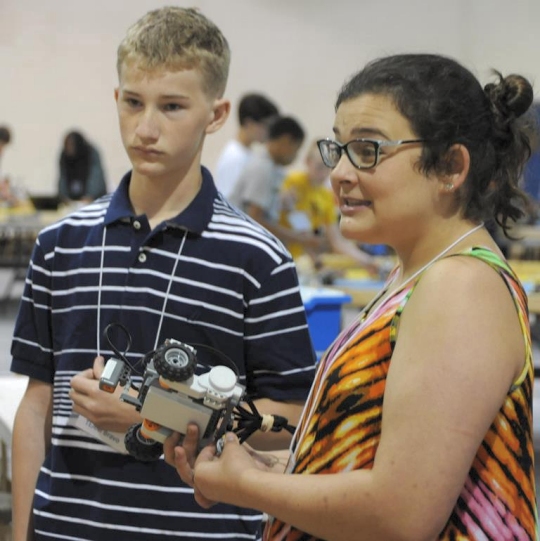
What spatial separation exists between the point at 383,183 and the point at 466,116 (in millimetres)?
134

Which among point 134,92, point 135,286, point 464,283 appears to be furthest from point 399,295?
point 134,92

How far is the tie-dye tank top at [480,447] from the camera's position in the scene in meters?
1.16

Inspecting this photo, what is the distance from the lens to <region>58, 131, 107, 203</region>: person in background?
33.2 feet

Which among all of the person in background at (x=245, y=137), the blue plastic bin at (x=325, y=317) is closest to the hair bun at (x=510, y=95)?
the blue plastic bin at (x=325, y=317)

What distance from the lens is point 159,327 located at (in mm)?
1666

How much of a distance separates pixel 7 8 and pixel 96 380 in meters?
11.3

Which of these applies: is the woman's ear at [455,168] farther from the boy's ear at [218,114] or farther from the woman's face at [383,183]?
the boy's ear at [218,114]

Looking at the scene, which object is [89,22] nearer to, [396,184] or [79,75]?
[79,75]

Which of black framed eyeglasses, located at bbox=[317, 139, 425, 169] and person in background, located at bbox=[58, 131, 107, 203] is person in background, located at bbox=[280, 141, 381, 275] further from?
person in background, located at bbox=[58, 131, 107, 203]

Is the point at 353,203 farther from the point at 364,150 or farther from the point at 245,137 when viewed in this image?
the point at 245,137

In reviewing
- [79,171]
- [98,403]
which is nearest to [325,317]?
[98,403]

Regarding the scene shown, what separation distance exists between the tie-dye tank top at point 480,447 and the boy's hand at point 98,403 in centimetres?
44

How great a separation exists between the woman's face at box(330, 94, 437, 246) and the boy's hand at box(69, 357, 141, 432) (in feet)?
1.69

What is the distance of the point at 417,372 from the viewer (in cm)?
109
